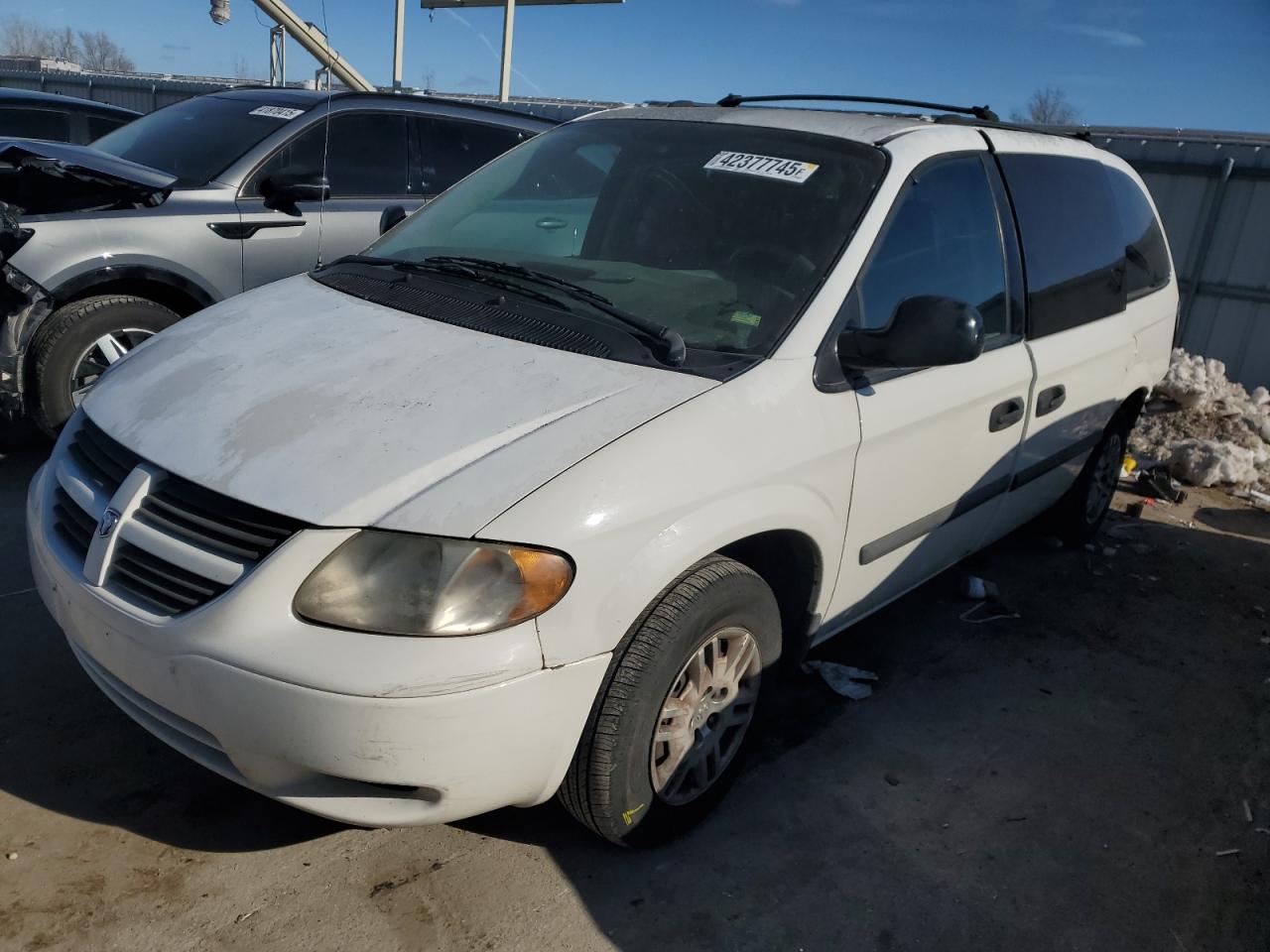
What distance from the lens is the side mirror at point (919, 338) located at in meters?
2.76

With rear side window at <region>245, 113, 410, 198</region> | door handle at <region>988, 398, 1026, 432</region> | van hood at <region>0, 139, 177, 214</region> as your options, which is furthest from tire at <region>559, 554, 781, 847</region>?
rear side window at <region>245, 113, 410, 198</region>

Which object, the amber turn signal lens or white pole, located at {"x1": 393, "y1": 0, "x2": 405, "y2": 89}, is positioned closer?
the amber turn signal lens

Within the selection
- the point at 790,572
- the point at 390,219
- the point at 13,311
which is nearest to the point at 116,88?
the point at 13,311

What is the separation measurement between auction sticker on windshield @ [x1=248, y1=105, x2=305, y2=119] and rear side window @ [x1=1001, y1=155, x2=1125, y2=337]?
3.84 m

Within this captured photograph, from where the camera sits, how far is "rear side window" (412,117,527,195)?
20.4 ft

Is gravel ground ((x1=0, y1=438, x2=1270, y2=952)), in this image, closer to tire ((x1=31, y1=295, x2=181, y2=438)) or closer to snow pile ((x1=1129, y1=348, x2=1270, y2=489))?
tire ((x1=31, y1=295, x2=181, y2=438))

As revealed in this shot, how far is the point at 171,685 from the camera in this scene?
7.13 ft

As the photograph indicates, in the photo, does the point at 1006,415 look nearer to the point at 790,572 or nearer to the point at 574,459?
the point at 790,572

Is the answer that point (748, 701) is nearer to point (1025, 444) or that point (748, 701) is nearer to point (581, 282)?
point (581, 282)

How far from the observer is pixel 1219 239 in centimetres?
966

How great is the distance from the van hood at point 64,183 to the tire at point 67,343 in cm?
47

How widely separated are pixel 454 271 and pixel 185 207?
260cm

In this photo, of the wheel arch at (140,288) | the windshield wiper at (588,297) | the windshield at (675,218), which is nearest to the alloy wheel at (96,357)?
the wheel arch at (140,288)

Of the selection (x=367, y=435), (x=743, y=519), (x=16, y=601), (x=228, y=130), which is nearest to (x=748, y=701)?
(x=743, y=519)
